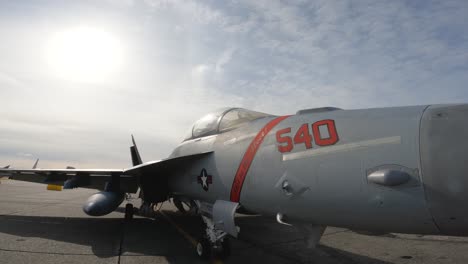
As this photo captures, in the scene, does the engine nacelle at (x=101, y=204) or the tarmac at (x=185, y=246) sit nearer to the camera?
the tarmac at (x=185, y=246)

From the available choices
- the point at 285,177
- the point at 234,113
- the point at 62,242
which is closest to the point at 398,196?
the point at 285,177

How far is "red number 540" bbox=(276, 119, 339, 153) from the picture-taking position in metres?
3.14

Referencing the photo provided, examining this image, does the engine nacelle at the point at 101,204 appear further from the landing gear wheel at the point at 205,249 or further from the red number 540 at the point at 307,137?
the red number 540 at the point at 307,137

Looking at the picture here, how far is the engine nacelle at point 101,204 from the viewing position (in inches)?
281

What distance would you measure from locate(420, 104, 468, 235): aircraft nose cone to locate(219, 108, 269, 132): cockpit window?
9.41 feet

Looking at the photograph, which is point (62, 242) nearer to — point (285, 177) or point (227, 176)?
point (227, 176)

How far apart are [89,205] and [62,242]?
96 cm

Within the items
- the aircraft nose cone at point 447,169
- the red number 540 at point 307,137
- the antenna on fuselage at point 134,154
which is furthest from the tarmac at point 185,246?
the antenna on fuselage at point 134,154

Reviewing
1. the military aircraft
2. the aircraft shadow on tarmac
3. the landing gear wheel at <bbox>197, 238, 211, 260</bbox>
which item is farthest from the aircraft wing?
the military aircraft

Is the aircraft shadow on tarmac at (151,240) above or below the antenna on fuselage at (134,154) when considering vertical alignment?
below

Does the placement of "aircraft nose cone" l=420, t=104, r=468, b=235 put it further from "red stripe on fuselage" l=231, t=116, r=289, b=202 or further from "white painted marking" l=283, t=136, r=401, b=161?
"red stripe on fuselage" l=231, t=116, r=289, b=202

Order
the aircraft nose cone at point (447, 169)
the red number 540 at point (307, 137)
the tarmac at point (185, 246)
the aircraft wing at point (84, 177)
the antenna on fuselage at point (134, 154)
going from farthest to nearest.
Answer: the antenna on fuselage at point (134, 154)
the aircraft wing at point (84, 177)
the tarmac at point (185, 246)
the red number 540 at point (307, 137)
the aircraft nose cone at point (447, 169)

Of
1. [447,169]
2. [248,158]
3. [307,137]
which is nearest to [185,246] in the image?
[248,158]

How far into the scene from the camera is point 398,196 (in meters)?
2.52
